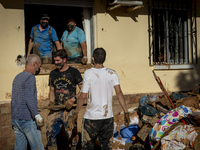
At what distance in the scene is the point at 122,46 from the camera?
6.05m

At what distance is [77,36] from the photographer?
5848 millimetres

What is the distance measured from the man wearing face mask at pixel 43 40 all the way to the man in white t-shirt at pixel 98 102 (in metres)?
2.53

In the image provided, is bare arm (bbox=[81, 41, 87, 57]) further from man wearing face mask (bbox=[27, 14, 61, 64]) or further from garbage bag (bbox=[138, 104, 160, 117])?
garbage bag (bbox=[138, 104, 160, 117])

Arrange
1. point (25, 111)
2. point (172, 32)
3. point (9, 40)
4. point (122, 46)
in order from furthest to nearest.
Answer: point (172, 32) → point (122, 46) → point (9, 40) → point (25, 111)

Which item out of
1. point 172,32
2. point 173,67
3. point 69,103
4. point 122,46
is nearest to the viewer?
point 69,103

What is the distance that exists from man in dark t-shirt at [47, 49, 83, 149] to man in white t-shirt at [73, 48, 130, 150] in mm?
835

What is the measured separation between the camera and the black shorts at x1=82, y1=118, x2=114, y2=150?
3439 mm

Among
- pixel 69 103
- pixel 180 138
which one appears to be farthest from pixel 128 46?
pixel 180 138

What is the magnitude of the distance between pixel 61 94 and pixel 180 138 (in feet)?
7.40

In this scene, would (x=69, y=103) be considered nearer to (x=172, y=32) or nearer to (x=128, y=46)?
(x=128, y=46)

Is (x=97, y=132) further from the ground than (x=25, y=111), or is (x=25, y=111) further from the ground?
(x=25, y=111)

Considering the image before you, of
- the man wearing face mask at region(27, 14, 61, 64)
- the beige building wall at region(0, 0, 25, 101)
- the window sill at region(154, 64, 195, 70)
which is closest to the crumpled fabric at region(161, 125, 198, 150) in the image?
the window sill at region(154, 64, 195, 70)

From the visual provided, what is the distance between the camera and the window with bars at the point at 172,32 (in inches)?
254

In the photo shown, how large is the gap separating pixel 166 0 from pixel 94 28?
2.33 meters
